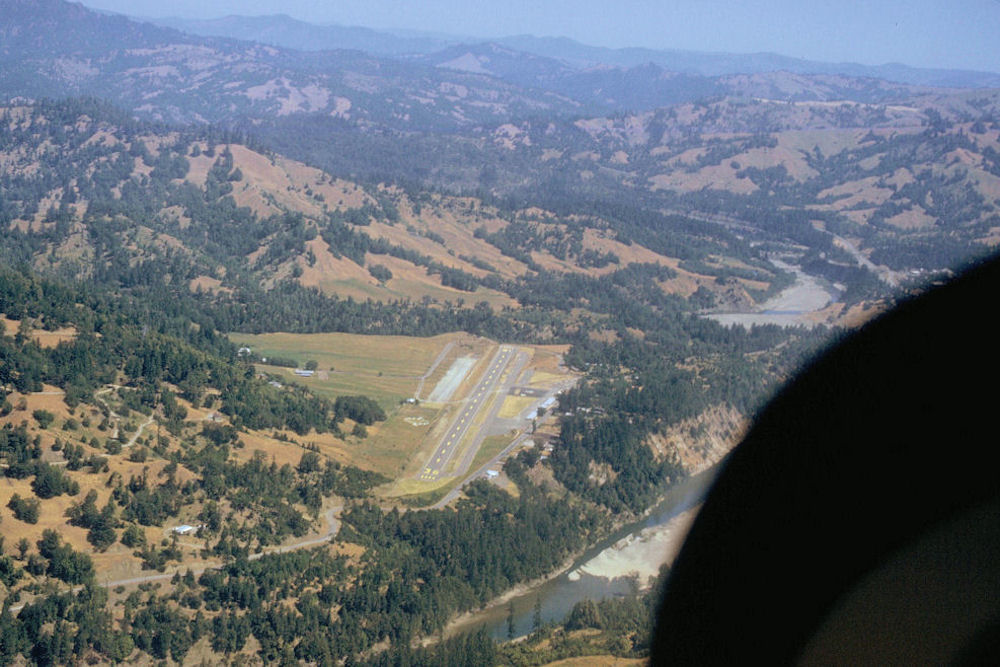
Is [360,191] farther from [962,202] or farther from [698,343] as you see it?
[962,202]

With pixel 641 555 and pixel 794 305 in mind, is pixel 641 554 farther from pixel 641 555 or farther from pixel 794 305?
pixel 794 305

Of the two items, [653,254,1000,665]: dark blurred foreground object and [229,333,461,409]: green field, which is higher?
[653,254,1000,665]: dark blurred foreground object

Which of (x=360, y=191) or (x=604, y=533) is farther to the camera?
(x=360, y=191)

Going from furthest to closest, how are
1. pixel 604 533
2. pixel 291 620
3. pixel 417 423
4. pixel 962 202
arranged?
pixel 962 202 → pixel 417 423 → pixel 604 533 → pixel 291 620

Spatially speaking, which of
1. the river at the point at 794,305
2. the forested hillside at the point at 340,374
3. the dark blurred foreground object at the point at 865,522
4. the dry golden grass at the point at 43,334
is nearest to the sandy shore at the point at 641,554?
the forested hillside at the point at 340,374

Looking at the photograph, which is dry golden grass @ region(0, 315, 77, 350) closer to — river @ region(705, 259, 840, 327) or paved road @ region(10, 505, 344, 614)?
paved road @ region(10, 505, 344, 614)

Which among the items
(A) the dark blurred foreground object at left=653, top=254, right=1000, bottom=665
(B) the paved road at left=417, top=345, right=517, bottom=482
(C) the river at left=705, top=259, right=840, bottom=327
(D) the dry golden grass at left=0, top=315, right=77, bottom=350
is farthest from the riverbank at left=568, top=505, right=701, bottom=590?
(C) the river at left=705, top=259, right=840, bottom=327

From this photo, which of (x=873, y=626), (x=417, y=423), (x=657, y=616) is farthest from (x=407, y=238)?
(x=873, y=626)
